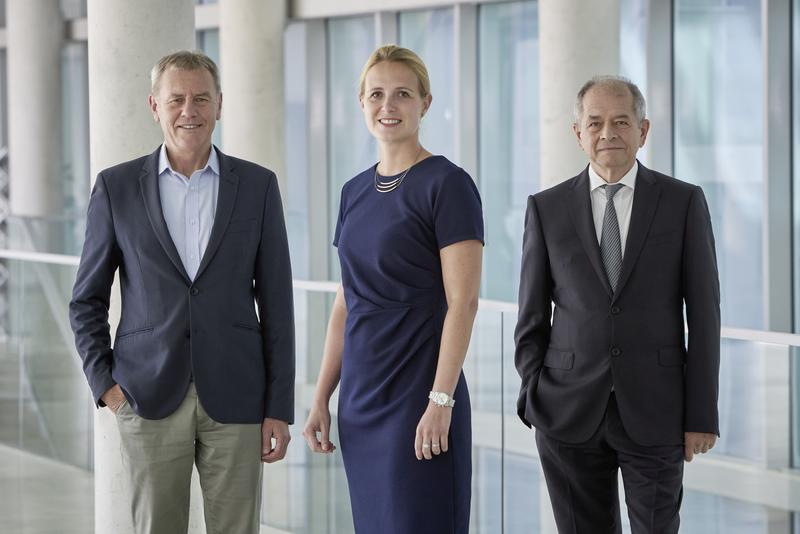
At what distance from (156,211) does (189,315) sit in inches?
11.5

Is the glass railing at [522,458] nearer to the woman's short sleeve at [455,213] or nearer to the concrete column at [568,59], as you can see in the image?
the woman's short sleeve at [455,213]

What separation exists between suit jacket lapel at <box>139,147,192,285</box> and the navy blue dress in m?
0.45

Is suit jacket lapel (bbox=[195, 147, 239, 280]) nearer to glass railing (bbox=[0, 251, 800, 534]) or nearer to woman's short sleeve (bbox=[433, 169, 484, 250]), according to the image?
woman's short sleeve (bbox=[433, 169, 484, 250])

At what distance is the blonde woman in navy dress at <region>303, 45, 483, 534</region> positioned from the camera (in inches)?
116

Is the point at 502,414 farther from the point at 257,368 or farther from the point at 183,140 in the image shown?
the point at 183,140

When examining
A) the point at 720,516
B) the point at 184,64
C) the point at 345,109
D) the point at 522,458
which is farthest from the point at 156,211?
the point at 345,109

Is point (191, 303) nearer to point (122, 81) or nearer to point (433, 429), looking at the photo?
point (433, 429)

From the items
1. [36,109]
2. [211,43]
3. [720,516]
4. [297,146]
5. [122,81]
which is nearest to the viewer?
[720,516]

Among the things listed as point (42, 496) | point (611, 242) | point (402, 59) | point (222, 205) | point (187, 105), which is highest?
point (402, 59)

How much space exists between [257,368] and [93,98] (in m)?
1.93

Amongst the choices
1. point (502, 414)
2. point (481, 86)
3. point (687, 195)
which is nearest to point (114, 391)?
point (687, 195)

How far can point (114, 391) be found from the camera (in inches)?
124

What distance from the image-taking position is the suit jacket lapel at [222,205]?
3.08m

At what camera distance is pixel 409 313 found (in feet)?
9.87
